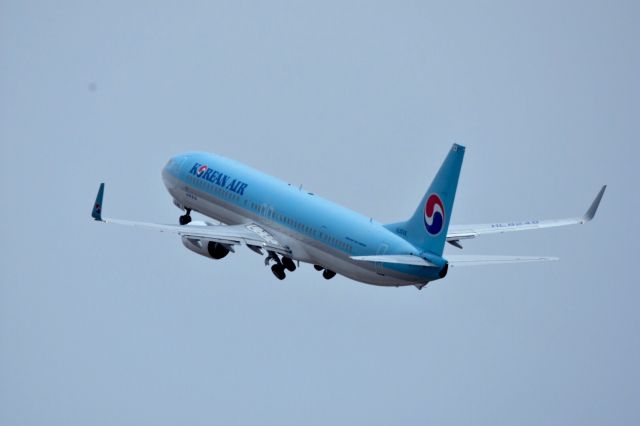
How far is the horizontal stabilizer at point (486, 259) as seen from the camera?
10400 cm

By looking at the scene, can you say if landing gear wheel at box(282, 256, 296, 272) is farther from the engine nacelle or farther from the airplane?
the engine nacelle

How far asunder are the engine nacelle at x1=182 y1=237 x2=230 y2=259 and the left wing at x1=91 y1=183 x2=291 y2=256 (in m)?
1.15

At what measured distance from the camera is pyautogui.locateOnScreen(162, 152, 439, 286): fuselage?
10888 centimetres

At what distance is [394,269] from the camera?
4227 inches

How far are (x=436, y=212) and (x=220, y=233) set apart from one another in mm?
16083

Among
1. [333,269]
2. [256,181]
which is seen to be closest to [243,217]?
[256,181]

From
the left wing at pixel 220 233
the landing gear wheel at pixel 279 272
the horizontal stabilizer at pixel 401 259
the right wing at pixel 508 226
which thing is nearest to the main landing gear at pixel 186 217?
the left wing at pixel 220 233

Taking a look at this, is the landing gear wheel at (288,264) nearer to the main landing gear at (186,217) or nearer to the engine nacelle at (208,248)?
the engine nacelle at (208,248)

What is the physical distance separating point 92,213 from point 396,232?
57.6 ft

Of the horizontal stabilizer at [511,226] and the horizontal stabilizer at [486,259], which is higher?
the horizontal stabilizer at [511,226]

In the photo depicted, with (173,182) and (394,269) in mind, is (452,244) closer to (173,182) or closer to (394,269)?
(394,269)

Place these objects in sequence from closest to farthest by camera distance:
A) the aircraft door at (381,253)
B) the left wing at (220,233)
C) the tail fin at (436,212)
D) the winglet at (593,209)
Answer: the tail fin at (436,212)
the aircraft door at (381,253)
the left wing at (220,233)
the winglet at (593,209)

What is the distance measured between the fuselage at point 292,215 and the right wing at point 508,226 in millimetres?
7989

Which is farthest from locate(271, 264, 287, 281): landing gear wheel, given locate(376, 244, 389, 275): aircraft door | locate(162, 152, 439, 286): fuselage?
locate(376, 244, 389, 275): aircraft door
